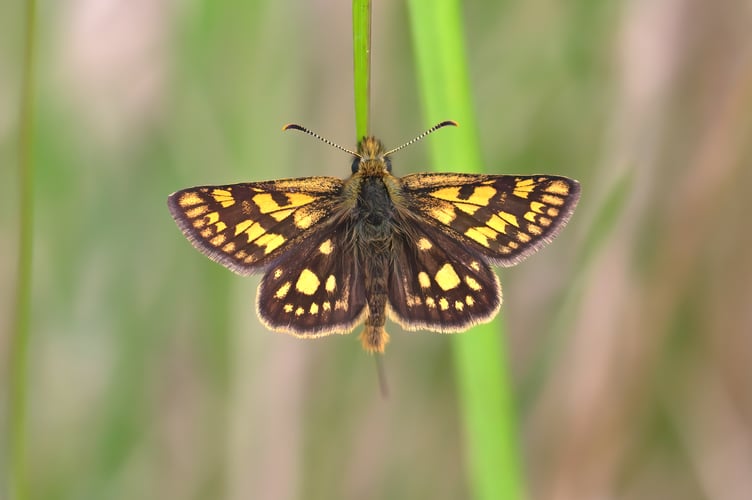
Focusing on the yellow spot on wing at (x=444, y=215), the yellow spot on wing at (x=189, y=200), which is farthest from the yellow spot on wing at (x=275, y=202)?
the yellow spot on wing at (x=444, y=215)

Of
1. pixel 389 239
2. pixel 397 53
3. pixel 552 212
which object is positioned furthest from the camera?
pixel 397 53

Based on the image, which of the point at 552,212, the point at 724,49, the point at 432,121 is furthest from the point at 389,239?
the point at 724,49

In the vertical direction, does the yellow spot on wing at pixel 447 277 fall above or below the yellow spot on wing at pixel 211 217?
below

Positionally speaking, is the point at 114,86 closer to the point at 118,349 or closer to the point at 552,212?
the point at 118,349

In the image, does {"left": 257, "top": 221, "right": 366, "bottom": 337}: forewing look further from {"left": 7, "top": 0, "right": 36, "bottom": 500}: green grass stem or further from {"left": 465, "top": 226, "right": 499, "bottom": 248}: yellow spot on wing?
{"left": 7, "top": 0, "right": 36, "bottom": 500}: green grass stem

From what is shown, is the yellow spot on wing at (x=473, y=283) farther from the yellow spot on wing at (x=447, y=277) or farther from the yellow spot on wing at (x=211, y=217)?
the yellow spot on wing at (x=211, y=217)

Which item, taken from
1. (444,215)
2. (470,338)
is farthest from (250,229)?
(470,338)

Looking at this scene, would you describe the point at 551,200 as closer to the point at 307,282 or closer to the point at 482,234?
the point at 482,234
